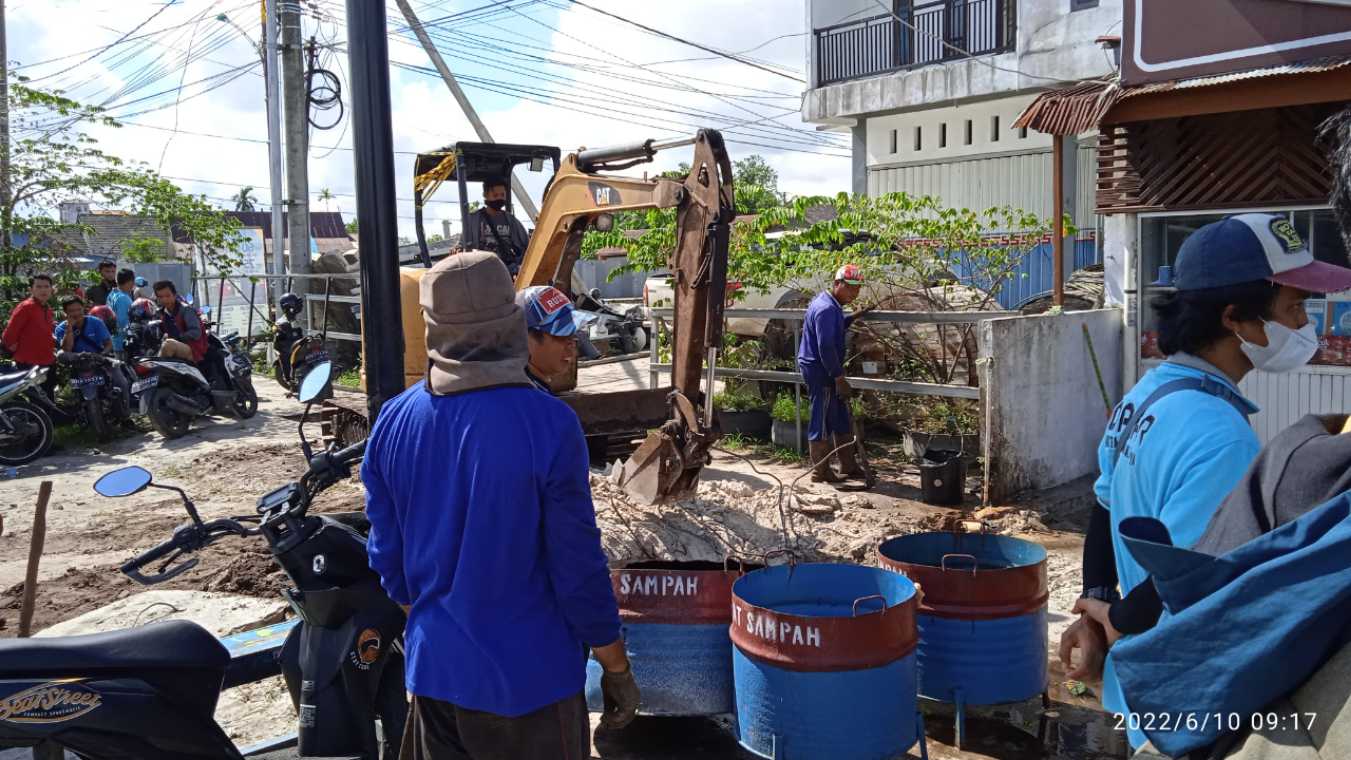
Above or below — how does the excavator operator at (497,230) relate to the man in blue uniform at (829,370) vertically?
above

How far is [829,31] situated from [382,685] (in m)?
21.5

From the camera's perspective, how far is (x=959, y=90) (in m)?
20.3

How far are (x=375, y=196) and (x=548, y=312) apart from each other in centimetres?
128

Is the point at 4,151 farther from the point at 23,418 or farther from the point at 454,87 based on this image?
the point at 454,87

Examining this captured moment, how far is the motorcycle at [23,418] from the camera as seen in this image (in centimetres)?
1089

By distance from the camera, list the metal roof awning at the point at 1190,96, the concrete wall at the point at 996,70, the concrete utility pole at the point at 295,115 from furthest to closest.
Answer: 1. the concrete wall at the point at 996,70
2. the concrete utility pole at the point at 295,115
3. the metal roof awning at the point at 1190,96

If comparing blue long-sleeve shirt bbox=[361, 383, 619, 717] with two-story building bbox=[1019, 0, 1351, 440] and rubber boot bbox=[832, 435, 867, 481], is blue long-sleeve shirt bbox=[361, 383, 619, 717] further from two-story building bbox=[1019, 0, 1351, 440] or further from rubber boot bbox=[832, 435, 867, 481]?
two-story building bbox=[1019, 0, 1351, 440]

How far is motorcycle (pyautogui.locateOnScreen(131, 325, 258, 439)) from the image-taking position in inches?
470

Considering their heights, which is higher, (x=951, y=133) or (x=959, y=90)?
(x=959, y=90)

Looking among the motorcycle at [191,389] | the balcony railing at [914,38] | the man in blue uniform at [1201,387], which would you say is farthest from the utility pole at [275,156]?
the man in blue uniform at [1201,387]

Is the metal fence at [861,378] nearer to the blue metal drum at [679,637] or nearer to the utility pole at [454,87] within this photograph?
the blue metal drum at [679,637]

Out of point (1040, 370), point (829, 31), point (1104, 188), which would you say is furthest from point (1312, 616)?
point (829, 31)

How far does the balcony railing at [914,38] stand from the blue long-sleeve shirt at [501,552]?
64.5ft

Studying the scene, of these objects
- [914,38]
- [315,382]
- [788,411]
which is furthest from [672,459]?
[914,38]
